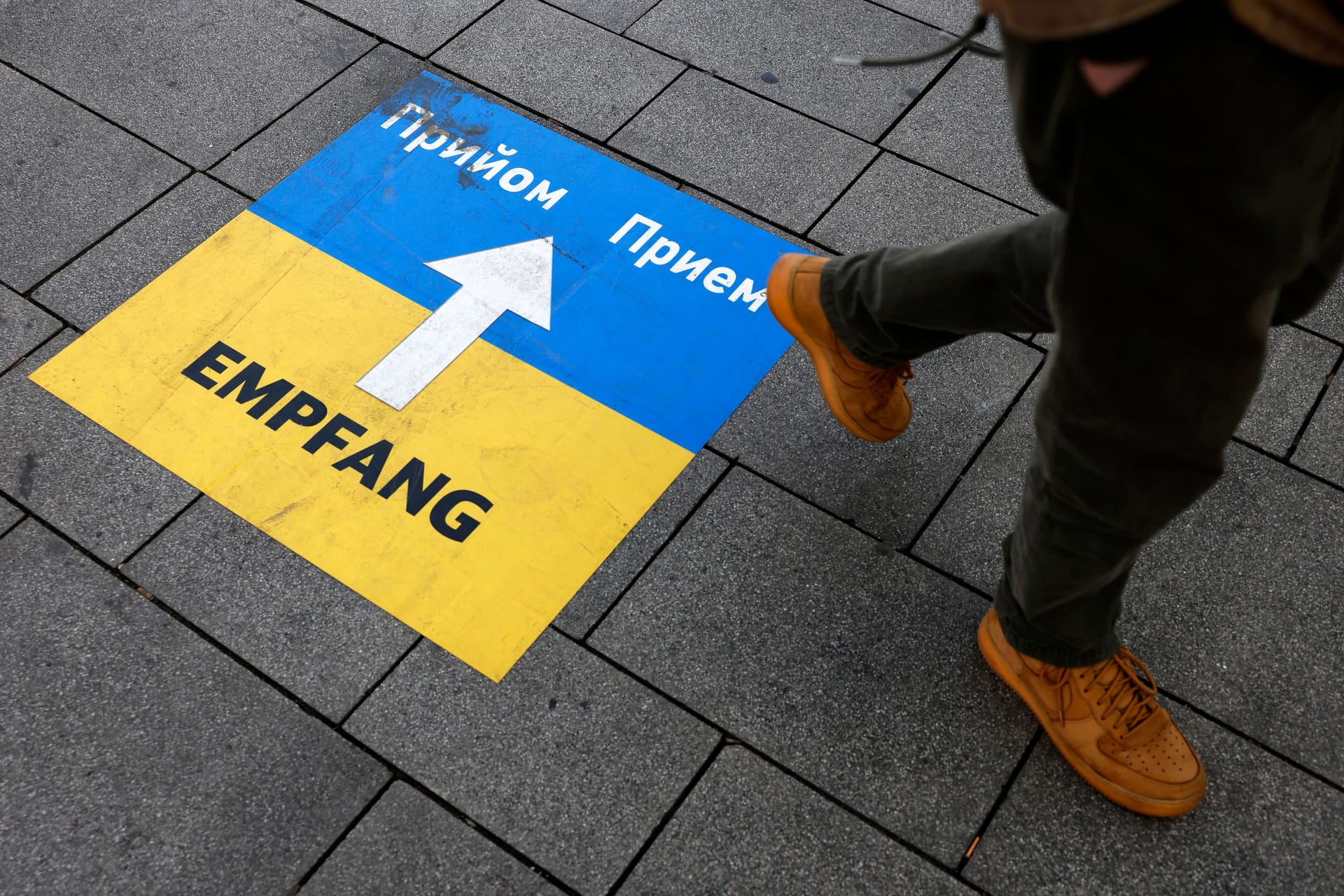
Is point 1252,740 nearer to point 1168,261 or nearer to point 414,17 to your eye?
point 1168,261

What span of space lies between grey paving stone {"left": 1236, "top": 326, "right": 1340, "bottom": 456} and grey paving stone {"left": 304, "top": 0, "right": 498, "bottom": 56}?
8.92 feet

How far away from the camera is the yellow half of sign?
2.34 m

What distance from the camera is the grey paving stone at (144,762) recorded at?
6.52ft

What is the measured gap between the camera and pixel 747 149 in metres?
3.20

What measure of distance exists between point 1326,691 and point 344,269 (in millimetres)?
2598

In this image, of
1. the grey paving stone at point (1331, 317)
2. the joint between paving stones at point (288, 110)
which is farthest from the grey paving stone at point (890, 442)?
the joint between paving stones at point (288, 110)

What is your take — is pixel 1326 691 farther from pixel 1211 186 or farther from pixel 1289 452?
pixel 1211 186

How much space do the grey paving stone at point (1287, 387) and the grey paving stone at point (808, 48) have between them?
1304mm

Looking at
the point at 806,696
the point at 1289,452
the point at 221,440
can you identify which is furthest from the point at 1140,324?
the point at 221,440

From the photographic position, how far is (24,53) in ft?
11.6

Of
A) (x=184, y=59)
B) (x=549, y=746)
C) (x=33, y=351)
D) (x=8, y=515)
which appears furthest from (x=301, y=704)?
(x=184, y=59)

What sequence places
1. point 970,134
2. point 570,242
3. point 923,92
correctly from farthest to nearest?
point 923,92, point 970,134, point 570,242

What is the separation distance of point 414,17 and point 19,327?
1.68 meters

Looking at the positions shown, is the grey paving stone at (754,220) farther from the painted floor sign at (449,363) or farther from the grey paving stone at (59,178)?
the grey paving stone at (59,178)
